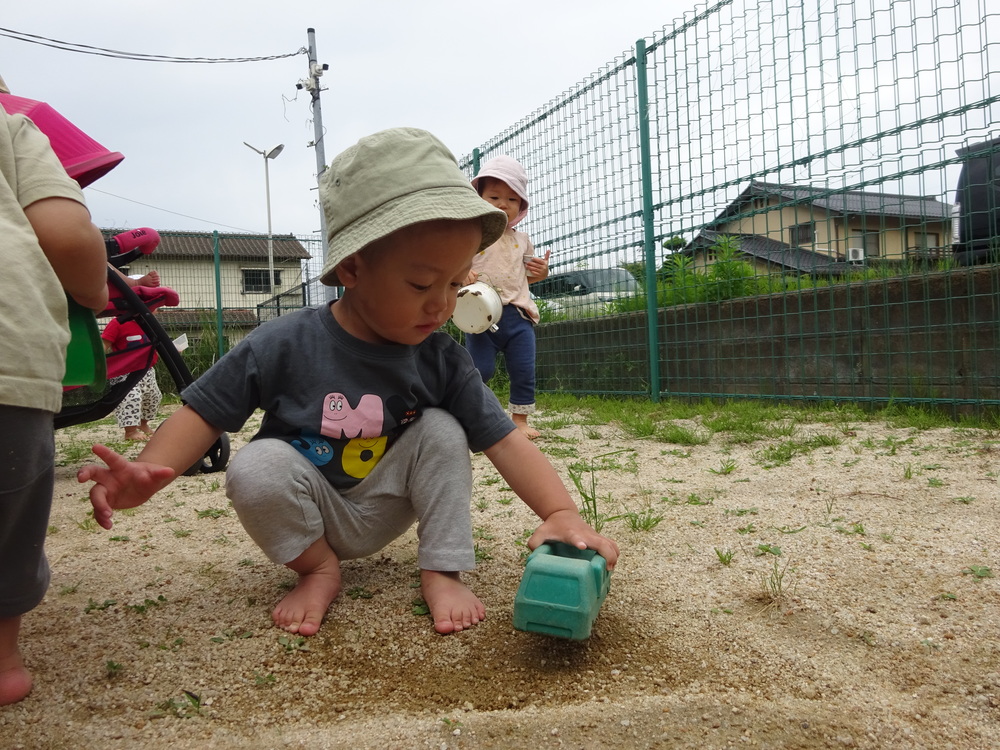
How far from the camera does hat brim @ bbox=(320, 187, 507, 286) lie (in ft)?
4.36

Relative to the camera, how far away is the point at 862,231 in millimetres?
3869

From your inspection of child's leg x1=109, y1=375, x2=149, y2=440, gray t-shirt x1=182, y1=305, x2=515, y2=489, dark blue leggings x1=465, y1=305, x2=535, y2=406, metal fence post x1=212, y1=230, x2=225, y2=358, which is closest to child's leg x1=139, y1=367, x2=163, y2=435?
child's leg x1=109, y1=375, x2=149, y2=440

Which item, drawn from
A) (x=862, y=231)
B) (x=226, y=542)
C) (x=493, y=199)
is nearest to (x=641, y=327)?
(x=862, y=231)

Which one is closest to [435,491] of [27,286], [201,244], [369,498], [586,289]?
[369,498]

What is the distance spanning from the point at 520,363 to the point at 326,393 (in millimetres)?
2268

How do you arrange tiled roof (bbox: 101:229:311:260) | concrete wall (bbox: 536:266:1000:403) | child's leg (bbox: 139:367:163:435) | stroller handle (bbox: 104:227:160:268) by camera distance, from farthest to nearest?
tiled roof (bbox: 101:229:311:260), child's leg (bbox: 139:367:163:435), concrete wall (bbox: 536:266:1000:403), stroller handle (bbox: 104:227:160:268)

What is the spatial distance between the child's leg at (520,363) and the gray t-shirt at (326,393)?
2.12 m

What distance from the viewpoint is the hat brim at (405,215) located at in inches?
52.3

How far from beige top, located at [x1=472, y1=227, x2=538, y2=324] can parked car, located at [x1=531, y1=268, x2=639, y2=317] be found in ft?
4.99

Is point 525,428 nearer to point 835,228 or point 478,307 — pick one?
point 478,307

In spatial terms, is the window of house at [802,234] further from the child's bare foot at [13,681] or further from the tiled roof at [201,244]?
the tiled roof at [201,244]

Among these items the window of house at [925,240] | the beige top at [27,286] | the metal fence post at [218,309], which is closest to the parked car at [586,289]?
the window of house at [925,240]

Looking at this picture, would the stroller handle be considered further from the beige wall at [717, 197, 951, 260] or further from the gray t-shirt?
the beige wall at [717, 197, 951, 260]

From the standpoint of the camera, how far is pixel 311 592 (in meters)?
1.50
